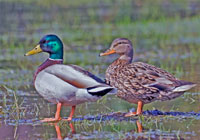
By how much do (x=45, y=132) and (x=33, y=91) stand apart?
286 centimetres

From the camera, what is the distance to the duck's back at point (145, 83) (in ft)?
24.1

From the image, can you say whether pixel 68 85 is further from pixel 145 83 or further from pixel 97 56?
pixel 97 56

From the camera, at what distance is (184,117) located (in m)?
7.23

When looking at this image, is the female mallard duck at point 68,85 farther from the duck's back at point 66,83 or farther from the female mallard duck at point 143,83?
the female mallard duck at point 143,83

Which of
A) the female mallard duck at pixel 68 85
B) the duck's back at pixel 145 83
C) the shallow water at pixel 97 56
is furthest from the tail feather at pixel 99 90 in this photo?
the duck's back at pixel 145 83

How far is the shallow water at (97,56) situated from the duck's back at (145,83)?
25cm

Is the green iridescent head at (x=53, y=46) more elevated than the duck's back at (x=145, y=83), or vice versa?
the green iridescent head at (x=53, y=46)

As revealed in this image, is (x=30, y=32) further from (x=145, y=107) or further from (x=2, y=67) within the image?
(x=145, y=107)

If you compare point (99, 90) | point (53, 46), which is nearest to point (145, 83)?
point (99, 90)

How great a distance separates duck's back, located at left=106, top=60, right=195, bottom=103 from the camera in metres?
7.33

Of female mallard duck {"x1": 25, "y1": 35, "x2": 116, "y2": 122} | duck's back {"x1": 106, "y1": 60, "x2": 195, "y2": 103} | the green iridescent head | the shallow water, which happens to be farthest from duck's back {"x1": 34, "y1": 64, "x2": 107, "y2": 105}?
duck's back {"x1": 106, "y1": 60, "x2": 195, "y2": 103}

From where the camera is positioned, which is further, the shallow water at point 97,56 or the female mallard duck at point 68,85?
the female mallard duck at point 68,85

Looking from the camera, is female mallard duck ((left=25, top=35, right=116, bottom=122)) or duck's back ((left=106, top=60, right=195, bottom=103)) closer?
female mallard duck ((left=25, top=35, right=116, bottom=122))

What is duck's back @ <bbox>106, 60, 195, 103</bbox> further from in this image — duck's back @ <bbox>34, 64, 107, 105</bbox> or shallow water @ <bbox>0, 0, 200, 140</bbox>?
duck's back @ <bbox>34, 64, 107, 105</bbox>
